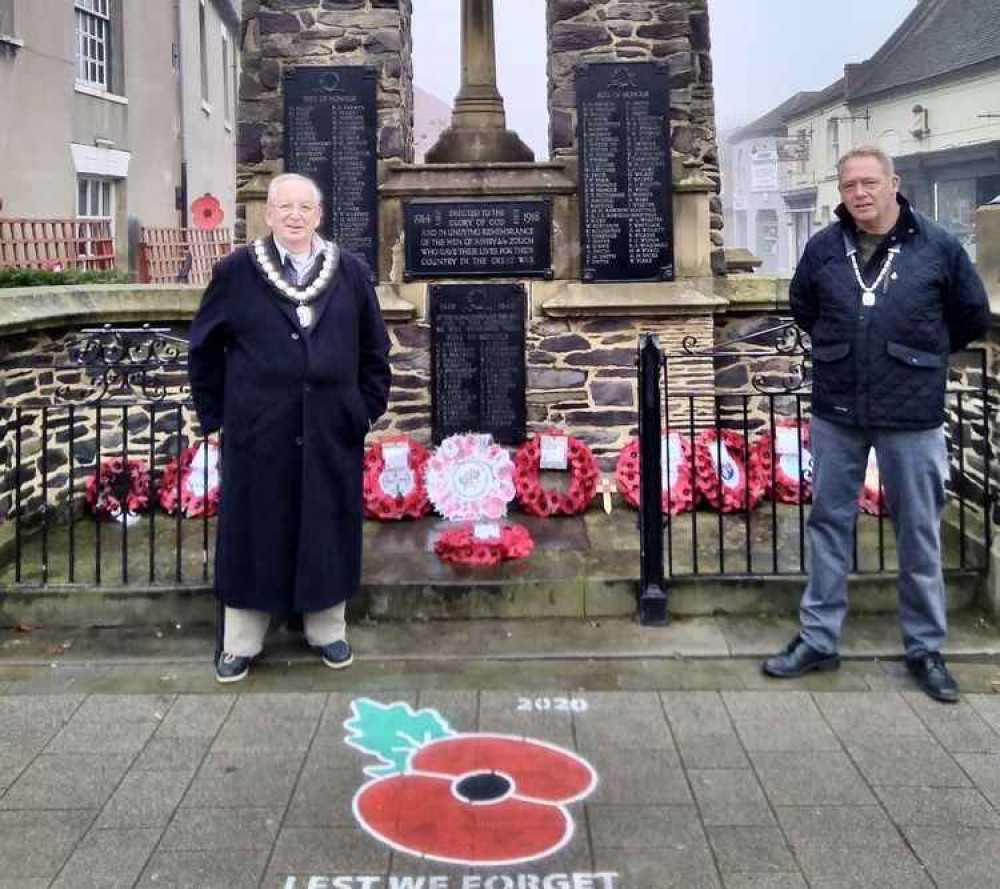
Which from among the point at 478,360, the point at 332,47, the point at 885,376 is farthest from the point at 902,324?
the point at 332,47

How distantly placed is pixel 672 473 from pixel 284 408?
289 cm

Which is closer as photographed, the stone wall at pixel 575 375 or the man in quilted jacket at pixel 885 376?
the man in quilted jacket at pixel 885 376

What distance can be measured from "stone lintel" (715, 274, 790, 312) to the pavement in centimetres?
299

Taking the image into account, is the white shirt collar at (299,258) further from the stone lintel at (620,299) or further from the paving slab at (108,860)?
the stone lintel at (620,299)

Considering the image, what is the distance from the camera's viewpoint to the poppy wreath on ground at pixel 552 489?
244 inches

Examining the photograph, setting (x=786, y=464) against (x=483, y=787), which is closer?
(x=483, y=787)

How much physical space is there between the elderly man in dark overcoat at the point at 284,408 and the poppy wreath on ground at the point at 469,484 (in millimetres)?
1739

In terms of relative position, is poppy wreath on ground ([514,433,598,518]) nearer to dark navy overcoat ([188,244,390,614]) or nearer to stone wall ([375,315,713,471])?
stone wall ([375,315,713,471])

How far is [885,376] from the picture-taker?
Result: 3.88 m

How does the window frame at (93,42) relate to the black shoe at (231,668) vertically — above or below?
above

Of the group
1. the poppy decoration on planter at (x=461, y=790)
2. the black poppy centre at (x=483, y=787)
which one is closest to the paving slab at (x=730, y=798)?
the poppy decoration on planter at (x=461, y=790)

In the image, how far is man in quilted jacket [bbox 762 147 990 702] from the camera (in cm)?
386

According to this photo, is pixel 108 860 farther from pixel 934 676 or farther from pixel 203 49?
pixel 203 49

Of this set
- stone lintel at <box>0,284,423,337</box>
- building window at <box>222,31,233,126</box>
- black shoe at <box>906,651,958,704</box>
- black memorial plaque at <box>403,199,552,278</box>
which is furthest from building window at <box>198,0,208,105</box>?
black shoe at <box>906,651,958,704</box>
